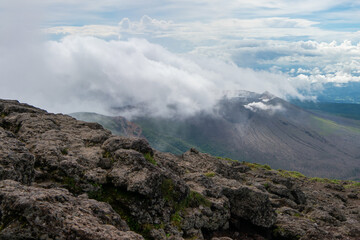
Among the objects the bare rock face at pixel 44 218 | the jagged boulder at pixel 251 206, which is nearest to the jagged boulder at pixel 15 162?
the bare rock face at pixel 44 218

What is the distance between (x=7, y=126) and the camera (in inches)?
837

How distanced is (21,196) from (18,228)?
115 cm

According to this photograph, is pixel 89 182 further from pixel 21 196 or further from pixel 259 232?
pixel 259 232

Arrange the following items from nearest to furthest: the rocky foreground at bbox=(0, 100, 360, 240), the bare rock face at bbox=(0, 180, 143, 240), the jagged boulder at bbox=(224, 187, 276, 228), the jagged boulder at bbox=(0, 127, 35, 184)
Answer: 1. the bare rock face at bbox=(0, 180, 143, 240)
2. the rocky foreground at bbox=(0, 100, 360, 240)
3. the jagged boulder at bbox=(0, 127, 35, 184)
4. the jagged boulder at bbox=(224, 187, 276, 228)

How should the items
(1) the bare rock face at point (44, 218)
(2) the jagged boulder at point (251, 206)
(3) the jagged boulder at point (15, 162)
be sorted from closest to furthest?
(1) the bare rock face at point (44, 218) → (3) the jagged boulder at point (15, 162) → (2) the jagged boulder at point (251, 206)

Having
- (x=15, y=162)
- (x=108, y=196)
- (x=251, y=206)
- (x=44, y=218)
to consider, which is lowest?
(x=251, y=206)

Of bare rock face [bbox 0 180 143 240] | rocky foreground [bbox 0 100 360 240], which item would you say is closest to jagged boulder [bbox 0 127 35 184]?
rocky foreground [bbox 0 100 360 240]

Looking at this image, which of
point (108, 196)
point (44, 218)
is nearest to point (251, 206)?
point (108, 196)

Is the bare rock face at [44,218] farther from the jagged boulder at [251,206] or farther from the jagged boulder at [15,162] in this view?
the jagged boulder at [251,206]

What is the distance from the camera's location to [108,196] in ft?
51.1

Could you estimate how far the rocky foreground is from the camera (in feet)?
29.4

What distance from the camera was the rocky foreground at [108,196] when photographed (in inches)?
352

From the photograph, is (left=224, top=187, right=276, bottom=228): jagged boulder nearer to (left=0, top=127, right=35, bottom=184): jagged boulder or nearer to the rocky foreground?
the rocky foreground

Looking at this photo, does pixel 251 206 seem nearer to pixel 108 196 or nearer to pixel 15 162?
pixel 108 196
